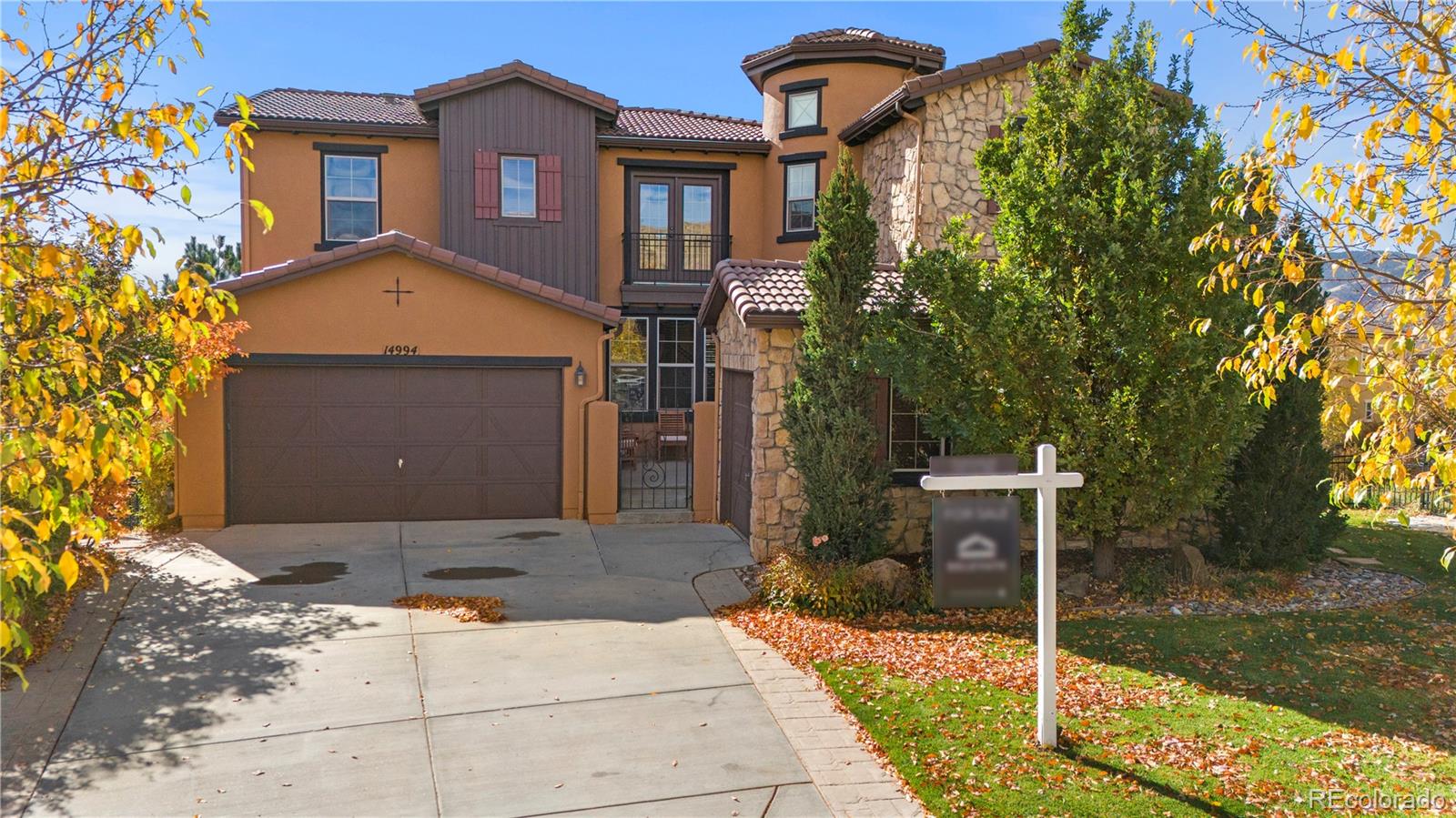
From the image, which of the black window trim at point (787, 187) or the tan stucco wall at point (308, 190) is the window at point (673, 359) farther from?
the tan stucco wall at point (308, 190)

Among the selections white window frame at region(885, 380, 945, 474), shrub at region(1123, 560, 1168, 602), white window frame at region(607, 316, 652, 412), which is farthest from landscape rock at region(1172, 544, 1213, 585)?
white window frame at region(607, 316, 652, 412)

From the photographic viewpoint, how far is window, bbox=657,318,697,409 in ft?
72.0

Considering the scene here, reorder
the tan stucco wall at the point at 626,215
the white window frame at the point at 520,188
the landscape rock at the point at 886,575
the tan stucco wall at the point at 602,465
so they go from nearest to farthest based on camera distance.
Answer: the landscape rock at the point at 886,575
the tan stucco wall at the point at 602,465
the white window frame at the point at 520,188
the tan stucco wall at the point at 626,215

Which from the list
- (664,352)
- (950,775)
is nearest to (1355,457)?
(950,775)

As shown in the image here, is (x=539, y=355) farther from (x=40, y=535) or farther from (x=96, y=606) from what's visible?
(x=40, y=535)

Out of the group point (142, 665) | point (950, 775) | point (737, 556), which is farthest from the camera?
point (737, 556)

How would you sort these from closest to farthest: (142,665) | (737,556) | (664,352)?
(142,665)
(737,556)
(664,352)

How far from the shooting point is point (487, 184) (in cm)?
1977

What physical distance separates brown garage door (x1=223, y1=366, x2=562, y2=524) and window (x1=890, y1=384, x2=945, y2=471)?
523 cm

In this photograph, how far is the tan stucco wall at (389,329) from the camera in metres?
14.0

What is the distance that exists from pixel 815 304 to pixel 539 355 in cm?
545

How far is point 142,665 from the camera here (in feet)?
27.3

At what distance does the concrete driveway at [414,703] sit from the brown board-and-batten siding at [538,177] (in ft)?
30.3

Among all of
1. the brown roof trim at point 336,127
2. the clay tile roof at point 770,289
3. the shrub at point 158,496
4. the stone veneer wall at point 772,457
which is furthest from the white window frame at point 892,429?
the brown roof trim at point 336,127
